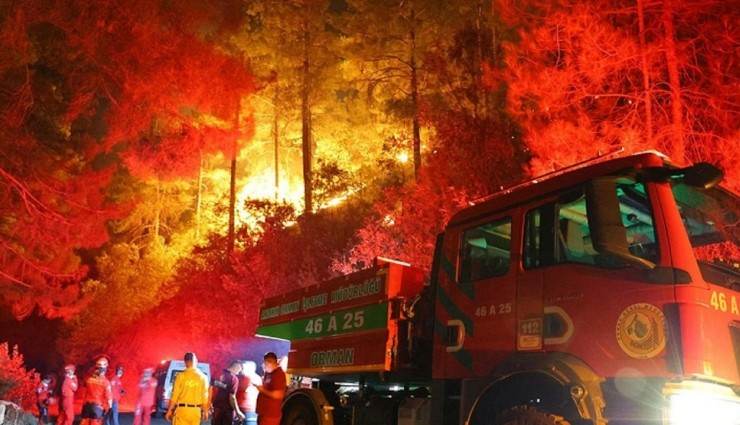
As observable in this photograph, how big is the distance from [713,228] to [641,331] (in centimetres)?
173

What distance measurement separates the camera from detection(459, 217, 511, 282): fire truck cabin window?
531 centimetres

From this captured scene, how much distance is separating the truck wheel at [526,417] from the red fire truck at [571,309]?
0.01m

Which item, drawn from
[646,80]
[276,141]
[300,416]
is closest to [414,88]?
[276,141]

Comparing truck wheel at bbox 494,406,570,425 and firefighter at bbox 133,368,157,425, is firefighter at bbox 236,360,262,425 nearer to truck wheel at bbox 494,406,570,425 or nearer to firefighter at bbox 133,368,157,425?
firefighter at bbox 133,368,157,425

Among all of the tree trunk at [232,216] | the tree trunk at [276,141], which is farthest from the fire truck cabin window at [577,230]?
the tree trunk at [276,141]

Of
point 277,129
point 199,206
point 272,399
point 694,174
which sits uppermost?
point 277,129

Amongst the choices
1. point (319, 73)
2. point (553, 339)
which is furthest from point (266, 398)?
point (319, 73)

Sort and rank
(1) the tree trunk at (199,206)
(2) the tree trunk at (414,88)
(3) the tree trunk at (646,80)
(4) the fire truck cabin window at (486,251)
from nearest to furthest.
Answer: (4) the fire truck cabin window at (486,251) → (3) the tree trunk at (646,80) → (2) the tree trunk at (414,88) → (1) the tree trunk at (199,206)

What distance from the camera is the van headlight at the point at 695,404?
12.3 ft

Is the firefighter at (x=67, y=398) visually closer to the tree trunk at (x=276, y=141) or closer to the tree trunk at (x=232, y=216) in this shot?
the tree trunk at (x=232, y=216)

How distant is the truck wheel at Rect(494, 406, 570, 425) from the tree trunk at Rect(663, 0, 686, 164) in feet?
28.0

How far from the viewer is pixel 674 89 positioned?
1211 cm

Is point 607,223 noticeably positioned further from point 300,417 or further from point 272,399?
point 300,417

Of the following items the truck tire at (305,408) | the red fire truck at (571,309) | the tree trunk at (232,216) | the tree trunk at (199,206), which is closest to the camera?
the red fire truck at (571,309)
